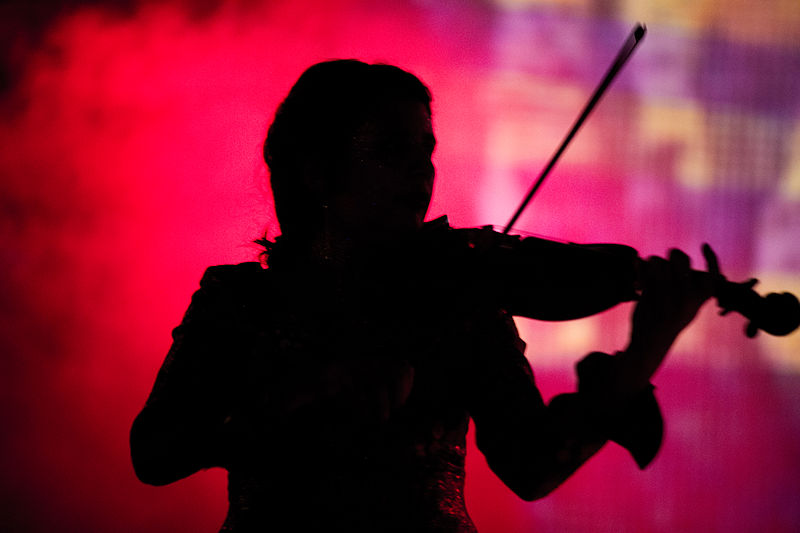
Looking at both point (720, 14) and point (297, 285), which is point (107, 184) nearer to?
point (297, 285)

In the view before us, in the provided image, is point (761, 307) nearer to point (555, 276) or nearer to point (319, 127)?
point (555, 276)

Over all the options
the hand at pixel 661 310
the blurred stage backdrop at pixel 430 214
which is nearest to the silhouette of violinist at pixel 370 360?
the hand at pixel 661 310

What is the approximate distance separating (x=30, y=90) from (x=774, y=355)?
6.73ft

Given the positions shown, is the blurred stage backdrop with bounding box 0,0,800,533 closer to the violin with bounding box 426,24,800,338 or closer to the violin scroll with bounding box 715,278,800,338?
the violin with bounding box 426,24,800,338

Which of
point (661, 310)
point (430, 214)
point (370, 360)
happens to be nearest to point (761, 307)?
point (661, 310)

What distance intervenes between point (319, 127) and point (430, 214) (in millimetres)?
1212

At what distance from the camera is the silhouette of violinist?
0.87m

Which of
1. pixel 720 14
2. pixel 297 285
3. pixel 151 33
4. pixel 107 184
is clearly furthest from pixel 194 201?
pixel 720 14

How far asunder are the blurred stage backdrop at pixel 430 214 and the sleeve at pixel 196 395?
112 cm

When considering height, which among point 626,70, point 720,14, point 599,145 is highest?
point 720,14

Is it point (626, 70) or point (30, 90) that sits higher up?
point (626, 70)

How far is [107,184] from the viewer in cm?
225

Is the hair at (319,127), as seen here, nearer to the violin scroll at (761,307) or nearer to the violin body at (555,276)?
the violin body at (555,276)

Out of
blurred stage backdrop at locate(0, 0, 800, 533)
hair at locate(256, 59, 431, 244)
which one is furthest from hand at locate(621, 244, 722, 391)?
blurred stage backdrop at locate(0, 0, 800, 533)
